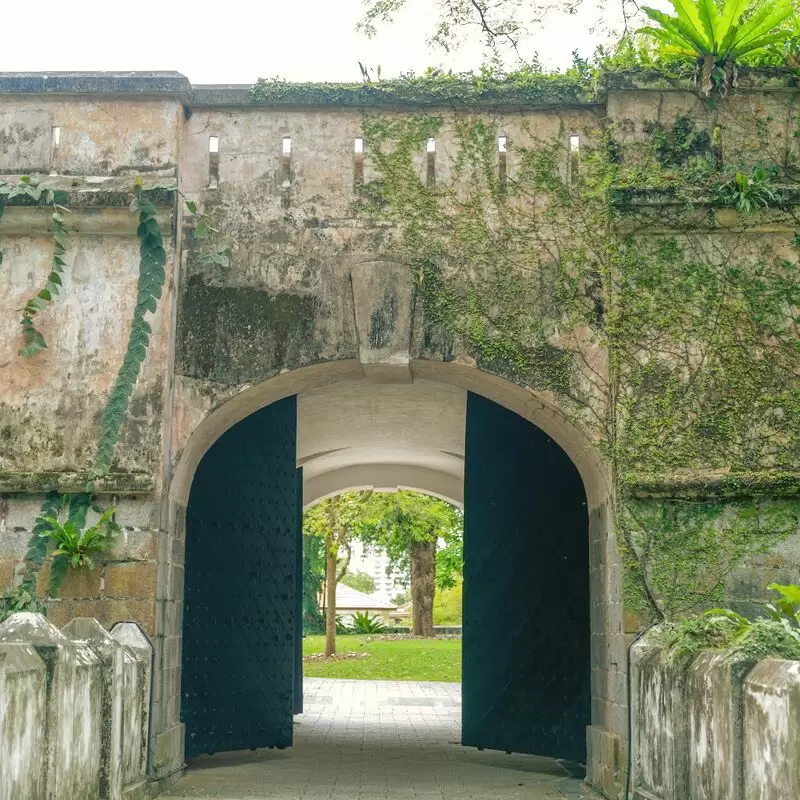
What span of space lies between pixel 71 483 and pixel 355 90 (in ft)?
9.79

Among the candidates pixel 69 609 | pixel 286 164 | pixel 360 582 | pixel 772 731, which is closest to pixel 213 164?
pixel 286 164

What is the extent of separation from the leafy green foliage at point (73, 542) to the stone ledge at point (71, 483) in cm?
16

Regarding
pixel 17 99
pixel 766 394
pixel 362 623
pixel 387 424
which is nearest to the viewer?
pixel 766 394

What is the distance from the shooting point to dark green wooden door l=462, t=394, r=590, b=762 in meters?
8.30

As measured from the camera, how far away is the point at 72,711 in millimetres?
4707

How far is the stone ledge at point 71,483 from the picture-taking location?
6.59 metres

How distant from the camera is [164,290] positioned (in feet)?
22.6

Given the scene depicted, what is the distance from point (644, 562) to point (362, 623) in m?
23.3

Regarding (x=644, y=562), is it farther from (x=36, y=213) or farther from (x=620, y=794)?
(x=36, y=213)

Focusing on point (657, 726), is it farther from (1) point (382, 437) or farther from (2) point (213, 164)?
(1) point (382, 437)

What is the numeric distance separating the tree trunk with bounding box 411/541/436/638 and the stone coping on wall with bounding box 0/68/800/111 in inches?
708

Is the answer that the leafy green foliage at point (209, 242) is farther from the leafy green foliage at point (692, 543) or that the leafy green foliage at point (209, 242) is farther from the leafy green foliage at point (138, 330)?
the leafy green foliage at point (692, 543)

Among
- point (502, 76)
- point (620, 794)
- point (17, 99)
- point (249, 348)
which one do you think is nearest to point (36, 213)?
point (17, 99)

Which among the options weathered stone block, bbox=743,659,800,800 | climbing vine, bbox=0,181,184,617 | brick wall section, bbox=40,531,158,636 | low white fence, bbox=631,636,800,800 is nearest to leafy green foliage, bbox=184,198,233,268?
climbing vine, bbox=0,181,184,617
